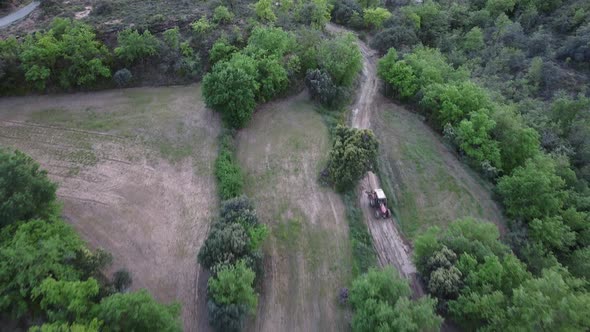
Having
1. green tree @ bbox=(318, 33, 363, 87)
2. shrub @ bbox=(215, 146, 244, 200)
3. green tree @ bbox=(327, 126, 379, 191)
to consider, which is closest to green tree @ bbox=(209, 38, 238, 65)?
green tree @ bbox=(318, 33, 363, 87)

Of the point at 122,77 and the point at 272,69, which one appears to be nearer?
the point at 272,69

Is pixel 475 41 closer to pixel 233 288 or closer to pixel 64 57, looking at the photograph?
pixel 233 288

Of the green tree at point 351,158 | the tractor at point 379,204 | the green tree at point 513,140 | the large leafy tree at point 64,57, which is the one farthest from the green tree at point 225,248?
the green tree at point 513,140

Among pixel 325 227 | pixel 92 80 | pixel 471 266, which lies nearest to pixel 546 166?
pixel 471 266

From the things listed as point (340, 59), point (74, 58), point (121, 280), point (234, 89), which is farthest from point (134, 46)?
point (121, 280)

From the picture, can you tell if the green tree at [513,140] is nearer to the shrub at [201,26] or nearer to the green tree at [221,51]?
the green tree at [221,51]

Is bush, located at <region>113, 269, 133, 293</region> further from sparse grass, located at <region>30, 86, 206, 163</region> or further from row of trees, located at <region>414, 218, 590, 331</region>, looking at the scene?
row of trees, located at <region>414, 218, 590, 331</region>
